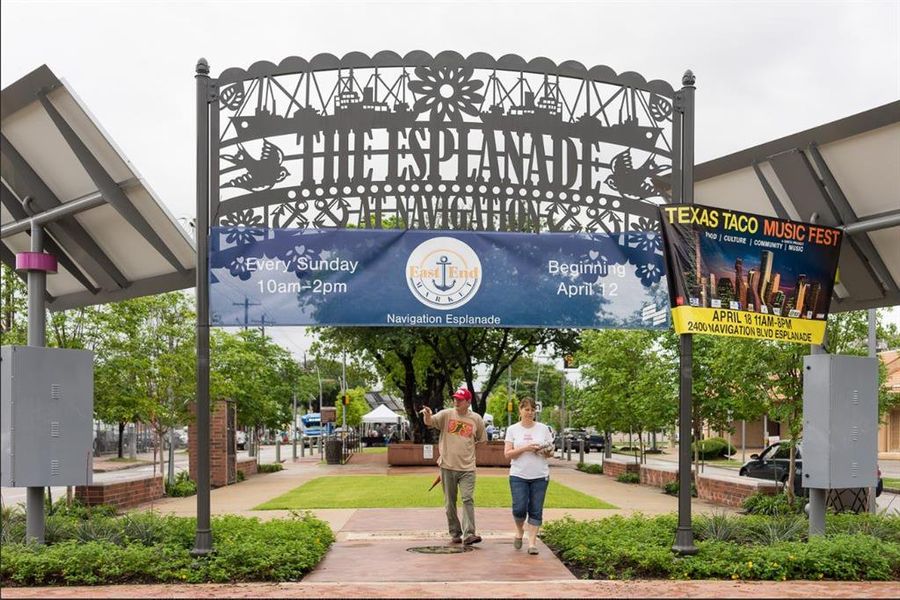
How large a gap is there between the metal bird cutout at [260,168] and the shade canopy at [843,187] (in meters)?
4.54

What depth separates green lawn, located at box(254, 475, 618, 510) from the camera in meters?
18.1

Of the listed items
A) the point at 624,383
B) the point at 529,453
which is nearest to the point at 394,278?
the point at 529,453

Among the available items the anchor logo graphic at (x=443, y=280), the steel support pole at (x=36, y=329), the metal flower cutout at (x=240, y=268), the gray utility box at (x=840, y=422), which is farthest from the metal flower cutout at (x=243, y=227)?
the gray utility box at (x=840, y=422)

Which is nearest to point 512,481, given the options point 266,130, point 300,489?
point 266,130

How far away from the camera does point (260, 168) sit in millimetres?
10117

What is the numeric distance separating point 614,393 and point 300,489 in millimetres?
10101

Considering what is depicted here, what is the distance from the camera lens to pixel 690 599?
7.94 m

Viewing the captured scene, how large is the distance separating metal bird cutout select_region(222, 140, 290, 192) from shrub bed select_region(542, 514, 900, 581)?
4697mm

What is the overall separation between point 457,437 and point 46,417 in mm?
4152

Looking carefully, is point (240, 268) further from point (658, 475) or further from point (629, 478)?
point (629, 478)

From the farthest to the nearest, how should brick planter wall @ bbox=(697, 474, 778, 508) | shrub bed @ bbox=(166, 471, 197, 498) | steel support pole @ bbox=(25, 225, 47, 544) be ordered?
1. shrub bed @ bbox=(166, 471, 197, 498)
2. brick planter wall @ bbox=(697, 474, 778, 508)
3. steel support pole @ bbox=(25, 225, 47, 544)

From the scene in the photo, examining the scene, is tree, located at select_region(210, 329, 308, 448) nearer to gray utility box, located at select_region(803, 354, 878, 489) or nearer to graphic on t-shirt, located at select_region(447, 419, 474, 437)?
graphic on t-shirt, located at select_region(447, 419, 474, 437)

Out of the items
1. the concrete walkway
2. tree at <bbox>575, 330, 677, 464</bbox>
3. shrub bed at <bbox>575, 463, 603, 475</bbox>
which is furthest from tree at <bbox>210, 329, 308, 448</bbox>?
the concrete walkway

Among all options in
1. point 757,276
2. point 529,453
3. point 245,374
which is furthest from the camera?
point 245,374
